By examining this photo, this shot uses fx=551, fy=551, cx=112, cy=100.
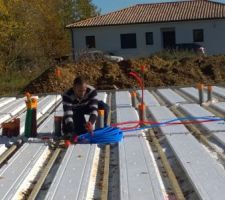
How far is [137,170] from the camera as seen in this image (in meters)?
5.16

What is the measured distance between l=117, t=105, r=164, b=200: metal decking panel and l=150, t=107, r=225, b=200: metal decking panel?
0.98 feet

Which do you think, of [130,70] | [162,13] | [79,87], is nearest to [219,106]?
[79,87]

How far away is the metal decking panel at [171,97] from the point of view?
1002 cm

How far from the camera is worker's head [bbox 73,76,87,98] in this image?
653 cm

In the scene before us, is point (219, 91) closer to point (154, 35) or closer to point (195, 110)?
point (195, 110)

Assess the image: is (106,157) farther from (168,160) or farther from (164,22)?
(164,22)

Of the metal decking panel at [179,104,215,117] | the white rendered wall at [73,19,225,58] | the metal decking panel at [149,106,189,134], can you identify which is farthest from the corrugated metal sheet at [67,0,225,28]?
the metal decking panel at [149,106,189,134]

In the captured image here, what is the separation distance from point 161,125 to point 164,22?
1161 inches

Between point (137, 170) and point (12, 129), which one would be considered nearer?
point (137, 170)

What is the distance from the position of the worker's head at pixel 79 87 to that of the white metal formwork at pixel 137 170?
0.76 metres

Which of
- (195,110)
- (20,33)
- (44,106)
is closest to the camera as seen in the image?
(195,110)

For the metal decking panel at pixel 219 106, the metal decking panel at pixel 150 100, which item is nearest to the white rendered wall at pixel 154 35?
the metal decking panel at pixel 150 100

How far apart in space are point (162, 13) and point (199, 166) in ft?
109

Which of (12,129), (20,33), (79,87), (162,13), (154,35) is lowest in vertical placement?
(12,129)
